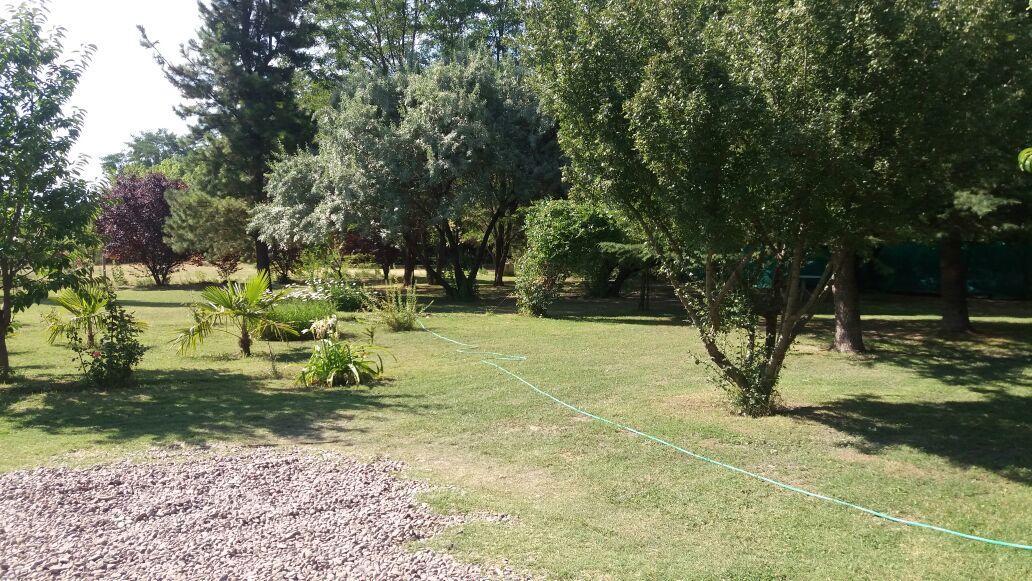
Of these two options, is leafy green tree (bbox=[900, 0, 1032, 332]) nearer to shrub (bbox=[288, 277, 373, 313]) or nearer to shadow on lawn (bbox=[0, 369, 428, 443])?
shadow on lawn (bbox=[0, 369, 428, 443])

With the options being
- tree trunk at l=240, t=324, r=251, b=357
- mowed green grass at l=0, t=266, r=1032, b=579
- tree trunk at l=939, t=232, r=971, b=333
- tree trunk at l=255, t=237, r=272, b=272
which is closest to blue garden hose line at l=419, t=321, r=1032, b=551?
mowed green grass at l=0, t=266, r=1032, b=579

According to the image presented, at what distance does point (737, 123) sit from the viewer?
6.52m

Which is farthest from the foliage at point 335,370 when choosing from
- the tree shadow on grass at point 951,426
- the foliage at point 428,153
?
the foliage at point 428,153

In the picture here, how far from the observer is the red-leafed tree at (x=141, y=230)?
31594mm

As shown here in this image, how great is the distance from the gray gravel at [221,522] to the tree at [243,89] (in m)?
24.1

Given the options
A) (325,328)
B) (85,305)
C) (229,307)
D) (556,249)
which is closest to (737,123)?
(229,307)

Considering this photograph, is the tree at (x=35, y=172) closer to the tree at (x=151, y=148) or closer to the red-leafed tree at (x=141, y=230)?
the red-leafed tree at (x=141, y=230)

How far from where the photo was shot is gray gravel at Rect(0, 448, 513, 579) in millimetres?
4051

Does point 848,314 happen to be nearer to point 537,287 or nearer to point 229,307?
point 537,287

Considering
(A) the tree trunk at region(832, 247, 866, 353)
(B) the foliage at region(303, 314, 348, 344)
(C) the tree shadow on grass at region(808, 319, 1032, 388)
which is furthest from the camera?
(B) the foliage at region(303, 314, 348, 344)

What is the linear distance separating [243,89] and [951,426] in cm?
2711

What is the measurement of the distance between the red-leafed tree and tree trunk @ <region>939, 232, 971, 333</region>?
1116 inches

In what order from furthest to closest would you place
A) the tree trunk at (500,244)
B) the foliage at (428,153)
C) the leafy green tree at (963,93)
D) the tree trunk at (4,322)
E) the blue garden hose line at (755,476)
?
the tree trunk at (500,244)
the foliage at (428,153)
the tree trunk at (4,322)
the leafy green tree at (963,93)
the blue garden hose line at (755,476)

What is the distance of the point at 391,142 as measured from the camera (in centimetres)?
1966
